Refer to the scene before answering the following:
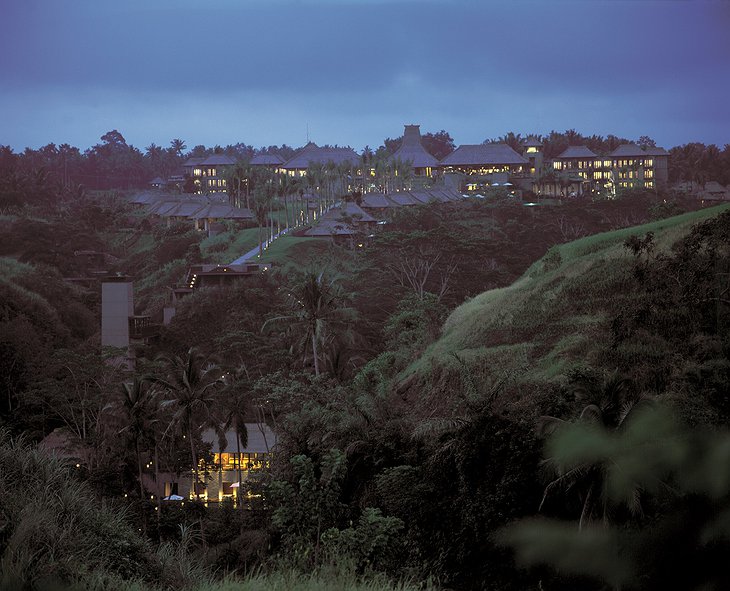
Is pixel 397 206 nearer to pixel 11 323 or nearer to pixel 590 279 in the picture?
pixel 11 323

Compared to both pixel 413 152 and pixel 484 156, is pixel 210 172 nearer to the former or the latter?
pixel 413 152

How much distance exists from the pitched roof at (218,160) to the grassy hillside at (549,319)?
92648mm

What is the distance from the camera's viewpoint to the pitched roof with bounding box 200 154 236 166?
413ft

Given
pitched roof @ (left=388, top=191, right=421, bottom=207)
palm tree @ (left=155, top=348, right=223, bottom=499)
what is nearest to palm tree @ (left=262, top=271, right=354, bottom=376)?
palm tree @ (left=155, top=348, right=223, bottom=499)

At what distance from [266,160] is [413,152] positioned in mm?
20631

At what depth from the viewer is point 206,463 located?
36.9m

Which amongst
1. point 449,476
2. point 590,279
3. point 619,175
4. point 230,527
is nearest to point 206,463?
point 230,527

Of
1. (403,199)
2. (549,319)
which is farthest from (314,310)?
(403,199)

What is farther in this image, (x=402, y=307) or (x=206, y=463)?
(x=402, y=307)

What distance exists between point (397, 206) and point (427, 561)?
223 feet

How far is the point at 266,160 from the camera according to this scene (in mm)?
127438

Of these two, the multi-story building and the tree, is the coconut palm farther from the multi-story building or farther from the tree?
the tree

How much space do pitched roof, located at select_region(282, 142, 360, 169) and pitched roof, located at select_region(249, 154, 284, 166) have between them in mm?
1994

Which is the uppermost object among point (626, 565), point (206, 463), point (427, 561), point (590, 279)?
Result: point (590, 279)
